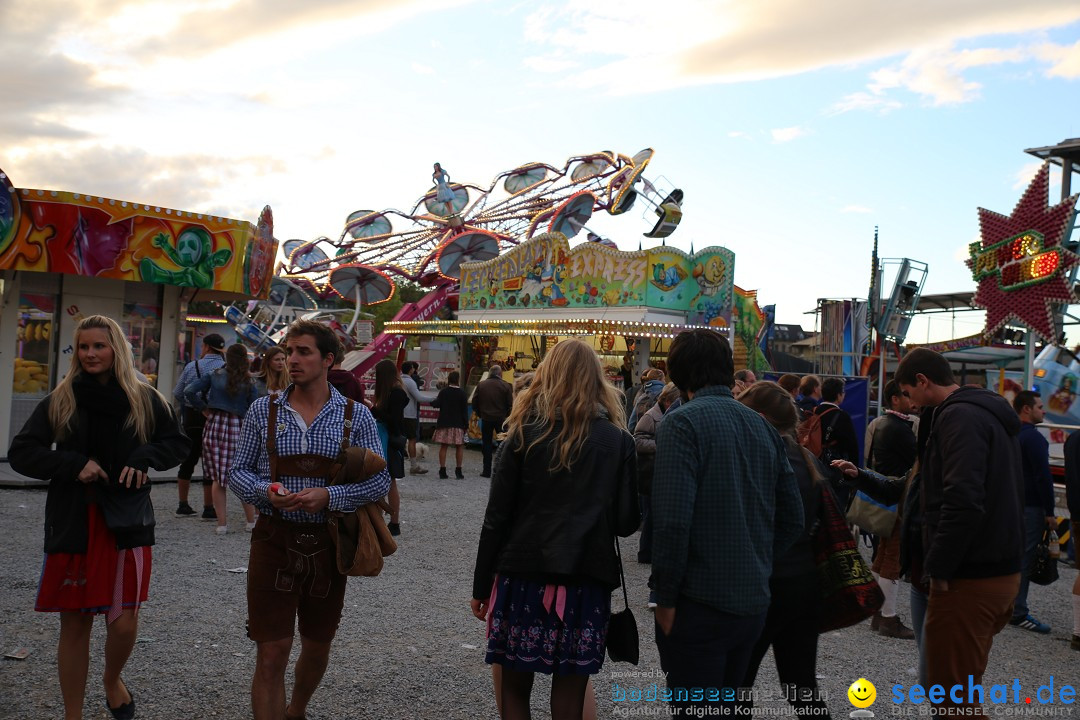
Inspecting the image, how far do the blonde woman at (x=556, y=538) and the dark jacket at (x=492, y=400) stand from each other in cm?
931

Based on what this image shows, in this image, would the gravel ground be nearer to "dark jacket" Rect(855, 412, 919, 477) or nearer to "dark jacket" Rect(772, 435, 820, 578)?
"dark jacket" Rect(855, 412, 919, 477)

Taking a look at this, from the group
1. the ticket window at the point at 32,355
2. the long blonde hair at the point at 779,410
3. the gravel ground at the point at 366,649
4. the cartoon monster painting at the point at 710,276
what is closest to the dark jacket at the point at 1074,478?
the gravel ground at the point at 366,649

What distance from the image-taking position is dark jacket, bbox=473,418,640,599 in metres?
2.89

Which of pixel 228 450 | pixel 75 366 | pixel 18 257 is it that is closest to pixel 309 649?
pixel 75 366

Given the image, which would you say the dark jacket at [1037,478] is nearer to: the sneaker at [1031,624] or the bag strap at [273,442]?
the sneaker at [1031,624]

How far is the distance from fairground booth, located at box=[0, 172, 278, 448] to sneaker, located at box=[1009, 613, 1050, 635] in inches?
428

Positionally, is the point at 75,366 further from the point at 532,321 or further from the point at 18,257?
the point at 532,321

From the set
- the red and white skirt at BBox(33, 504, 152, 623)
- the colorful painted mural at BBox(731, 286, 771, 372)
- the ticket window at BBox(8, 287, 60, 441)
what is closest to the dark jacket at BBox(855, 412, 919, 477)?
the red and white skirt at BBox(33, 504, 152, 623)

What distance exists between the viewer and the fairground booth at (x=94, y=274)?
11148 mm

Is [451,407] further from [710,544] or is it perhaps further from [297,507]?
[710,544]

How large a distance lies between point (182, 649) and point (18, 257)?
338 inches

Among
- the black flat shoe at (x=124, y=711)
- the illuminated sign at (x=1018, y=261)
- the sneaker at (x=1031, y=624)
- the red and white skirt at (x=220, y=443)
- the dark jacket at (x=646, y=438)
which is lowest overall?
the sneaker at (x=1031, y=624)

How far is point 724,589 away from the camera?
2.68 m

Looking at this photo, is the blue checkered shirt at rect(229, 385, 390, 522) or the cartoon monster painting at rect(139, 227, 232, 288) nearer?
the blue checkered shirt at rect(229, 385, 390, 522)
